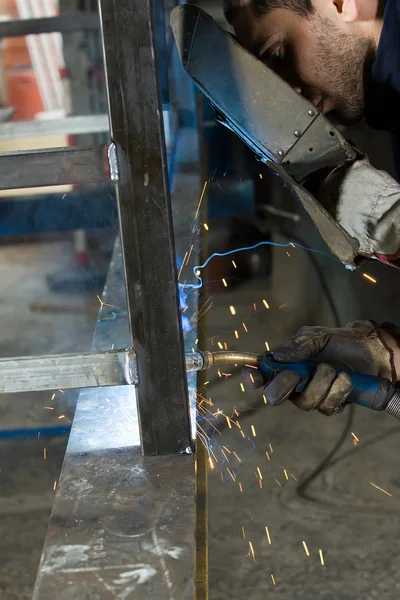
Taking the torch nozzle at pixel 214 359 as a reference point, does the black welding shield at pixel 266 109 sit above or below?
above

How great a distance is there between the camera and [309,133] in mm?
1367

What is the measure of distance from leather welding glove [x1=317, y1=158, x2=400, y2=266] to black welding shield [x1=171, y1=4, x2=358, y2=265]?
3cm

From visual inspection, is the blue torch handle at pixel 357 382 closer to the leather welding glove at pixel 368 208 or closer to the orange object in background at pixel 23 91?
the leather welding glove at pixel 368 208


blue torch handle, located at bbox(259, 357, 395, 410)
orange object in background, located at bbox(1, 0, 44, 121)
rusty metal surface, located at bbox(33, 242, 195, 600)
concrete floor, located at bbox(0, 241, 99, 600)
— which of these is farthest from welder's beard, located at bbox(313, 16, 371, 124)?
orange object in background, located at bbox(1, 0, 44, 121)

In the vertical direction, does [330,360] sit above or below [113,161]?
below

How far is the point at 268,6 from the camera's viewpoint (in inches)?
59.0

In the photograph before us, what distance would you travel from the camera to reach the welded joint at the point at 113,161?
1017mm

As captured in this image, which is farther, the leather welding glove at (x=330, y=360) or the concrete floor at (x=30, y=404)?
the concrete floor at (x=30, y=404)

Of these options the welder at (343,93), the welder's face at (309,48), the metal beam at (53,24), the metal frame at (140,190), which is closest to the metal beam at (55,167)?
the metal frame at (140,190)

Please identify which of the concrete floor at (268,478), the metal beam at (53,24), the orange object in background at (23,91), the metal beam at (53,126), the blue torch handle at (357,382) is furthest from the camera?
the orange object in background at (23,91)

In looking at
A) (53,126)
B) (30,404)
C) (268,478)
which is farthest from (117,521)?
(53,126)

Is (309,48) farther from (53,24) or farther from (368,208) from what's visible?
(53,24)

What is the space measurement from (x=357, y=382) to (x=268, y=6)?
2.97 feet

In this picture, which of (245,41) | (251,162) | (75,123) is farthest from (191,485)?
(251,162)
